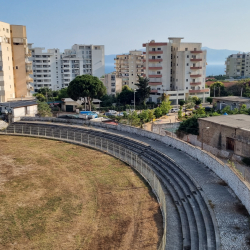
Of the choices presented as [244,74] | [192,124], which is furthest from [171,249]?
[244,74]

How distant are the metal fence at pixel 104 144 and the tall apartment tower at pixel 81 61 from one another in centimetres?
6802

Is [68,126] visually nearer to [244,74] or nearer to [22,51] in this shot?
[22,51]

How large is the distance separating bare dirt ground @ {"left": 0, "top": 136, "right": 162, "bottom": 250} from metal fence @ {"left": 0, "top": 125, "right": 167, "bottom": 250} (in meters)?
A: 0.66

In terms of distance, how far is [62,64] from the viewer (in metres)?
108

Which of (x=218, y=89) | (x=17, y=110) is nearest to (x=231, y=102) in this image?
(x=218, y=89)

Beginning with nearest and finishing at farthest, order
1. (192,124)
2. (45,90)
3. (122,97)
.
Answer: (192,124) < (122,97) < (45,90)

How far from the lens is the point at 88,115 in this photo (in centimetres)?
4981

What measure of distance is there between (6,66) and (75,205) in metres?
41.9

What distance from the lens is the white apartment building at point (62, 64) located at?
103 meters

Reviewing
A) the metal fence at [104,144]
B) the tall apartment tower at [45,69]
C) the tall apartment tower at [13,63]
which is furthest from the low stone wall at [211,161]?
the tall apartment tower at [45,69]

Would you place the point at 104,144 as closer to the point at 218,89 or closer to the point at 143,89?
the point at 143,89

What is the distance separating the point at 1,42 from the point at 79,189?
132 feet

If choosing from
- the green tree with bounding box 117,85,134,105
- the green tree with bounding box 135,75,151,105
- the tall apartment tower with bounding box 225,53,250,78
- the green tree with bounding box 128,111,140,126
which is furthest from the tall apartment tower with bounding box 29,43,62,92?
the tall apartment tower with bounding box 225,53,250,78

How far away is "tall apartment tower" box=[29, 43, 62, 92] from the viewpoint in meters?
103
